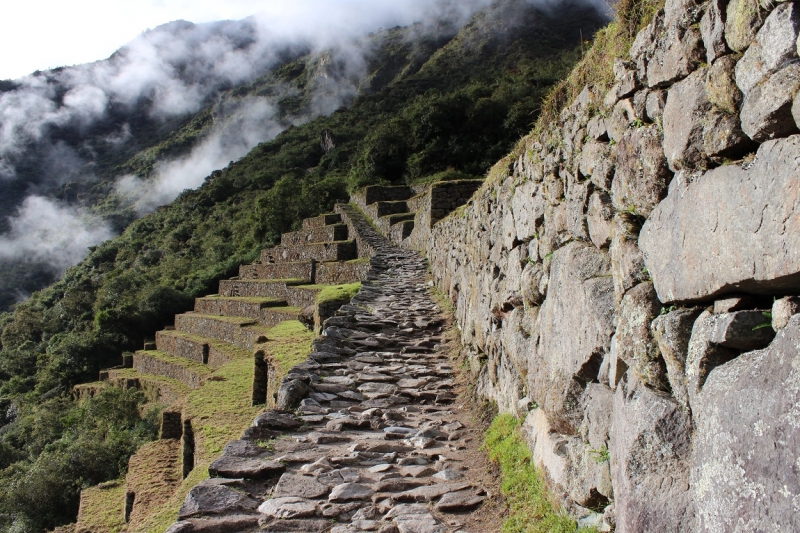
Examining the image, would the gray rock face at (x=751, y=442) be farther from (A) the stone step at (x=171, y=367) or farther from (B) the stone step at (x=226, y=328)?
(A) the stone step at (x=171, y=367)

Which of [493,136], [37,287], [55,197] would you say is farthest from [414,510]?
[55,197]

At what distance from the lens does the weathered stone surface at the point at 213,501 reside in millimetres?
2980

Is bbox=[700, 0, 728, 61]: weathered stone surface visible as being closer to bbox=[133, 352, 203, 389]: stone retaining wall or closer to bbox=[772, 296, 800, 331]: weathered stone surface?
bbox=[772, 296, 800, 331]: weathered stone surface

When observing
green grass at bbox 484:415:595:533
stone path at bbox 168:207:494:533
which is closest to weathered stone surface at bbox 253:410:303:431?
stone path at bbox 168:207:494:533

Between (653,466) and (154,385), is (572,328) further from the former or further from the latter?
(154,385)

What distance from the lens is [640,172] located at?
2096 millimetres

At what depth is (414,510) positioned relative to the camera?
3078 millimetres

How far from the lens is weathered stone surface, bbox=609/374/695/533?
1.64 meters

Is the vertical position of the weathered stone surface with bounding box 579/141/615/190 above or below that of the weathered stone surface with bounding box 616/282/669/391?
above

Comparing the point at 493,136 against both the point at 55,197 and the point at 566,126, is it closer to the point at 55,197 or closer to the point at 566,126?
the point at 566,126

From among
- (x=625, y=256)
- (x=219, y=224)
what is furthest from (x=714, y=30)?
(x=219, y=224)

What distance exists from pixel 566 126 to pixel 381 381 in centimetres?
307

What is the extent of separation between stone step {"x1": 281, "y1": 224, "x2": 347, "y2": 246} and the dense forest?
2.51 meters

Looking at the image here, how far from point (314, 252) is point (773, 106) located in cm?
1931
